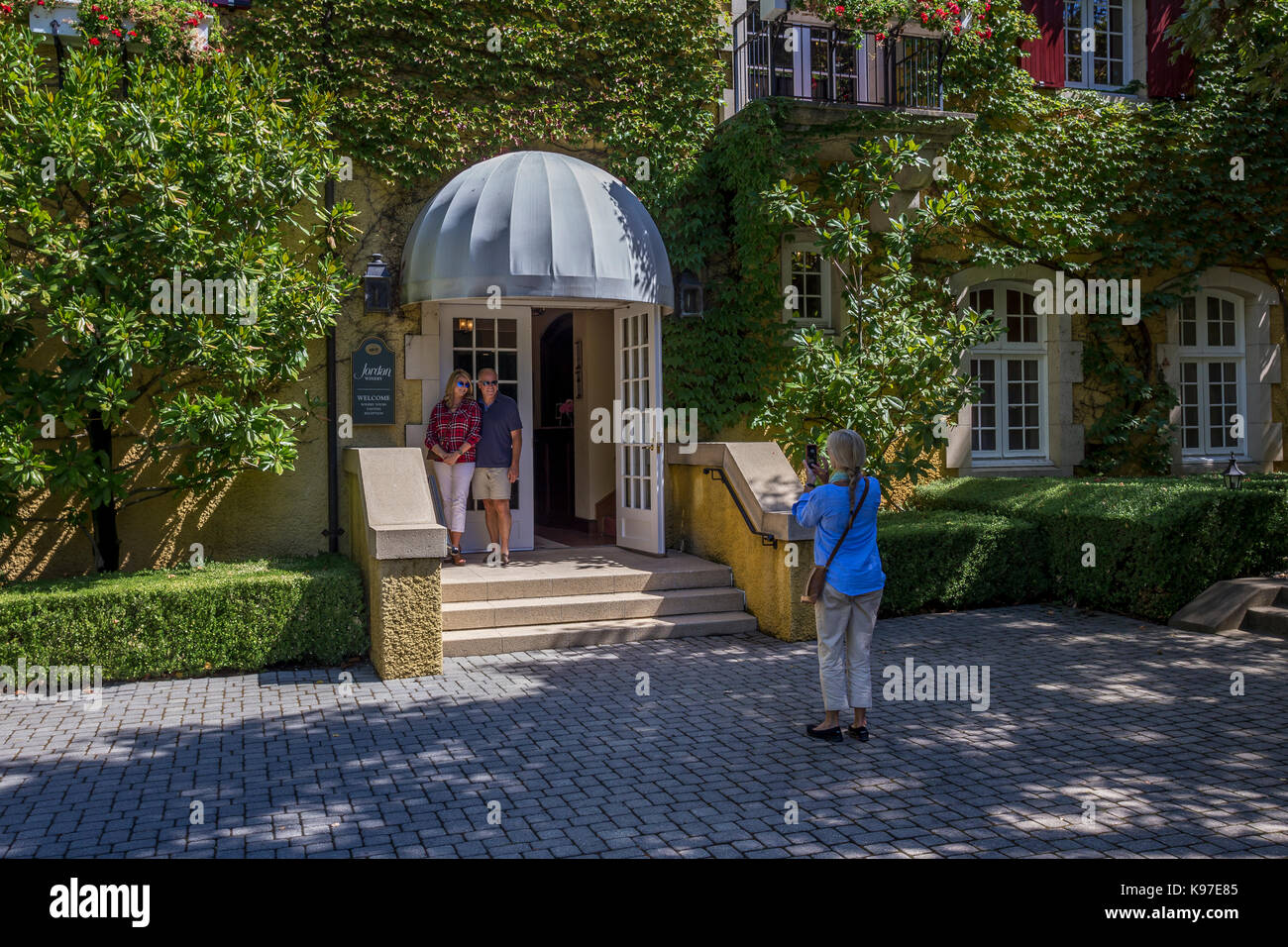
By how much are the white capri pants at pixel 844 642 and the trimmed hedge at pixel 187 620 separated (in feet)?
12.6

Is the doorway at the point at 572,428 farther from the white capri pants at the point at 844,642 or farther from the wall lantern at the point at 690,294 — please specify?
the white capri pants at the point at 844,642

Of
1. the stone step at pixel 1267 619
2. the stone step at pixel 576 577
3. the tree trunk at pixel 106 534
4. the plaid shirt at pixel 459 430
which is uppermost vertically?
the plaid shirt at pixel 459 430

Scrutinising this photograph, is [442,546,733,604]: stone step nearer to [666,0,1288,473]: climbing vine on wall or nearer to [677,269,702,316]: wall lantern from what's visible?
[666,0,1288,473]: climbing vine on wall

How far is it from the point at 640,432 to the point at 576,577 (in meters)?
2.04

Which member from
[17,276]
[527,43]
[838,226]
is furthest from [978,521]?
[17,276]

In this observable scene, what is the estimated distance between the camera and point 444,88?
1043 cm

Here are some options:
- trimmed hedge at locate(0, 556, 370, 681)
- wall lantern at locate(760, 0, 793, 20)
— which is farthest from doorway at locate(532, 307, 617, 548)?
trimmed hedge at locate(0, 556, 370, 681)

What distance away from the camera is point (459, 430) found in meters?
9.78

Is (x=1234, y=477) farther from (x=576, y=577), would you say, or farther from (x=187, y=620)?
(x=187, y=620)

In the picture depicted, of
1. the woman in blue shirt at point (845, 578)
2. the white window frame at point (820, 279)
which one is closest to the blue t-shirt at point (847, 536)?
the woman in blue shirt at point (845, 578)

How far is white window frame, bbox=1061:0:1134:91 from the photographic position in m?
13.1

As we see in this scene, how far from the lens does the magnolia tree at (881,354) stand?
9.59 metres

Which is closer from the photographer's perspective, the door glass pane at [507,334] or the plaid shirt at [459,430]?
the plaid shirt at [459,430]

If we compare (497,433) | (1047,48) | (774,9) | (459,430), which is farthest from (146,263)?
(1047,48)
